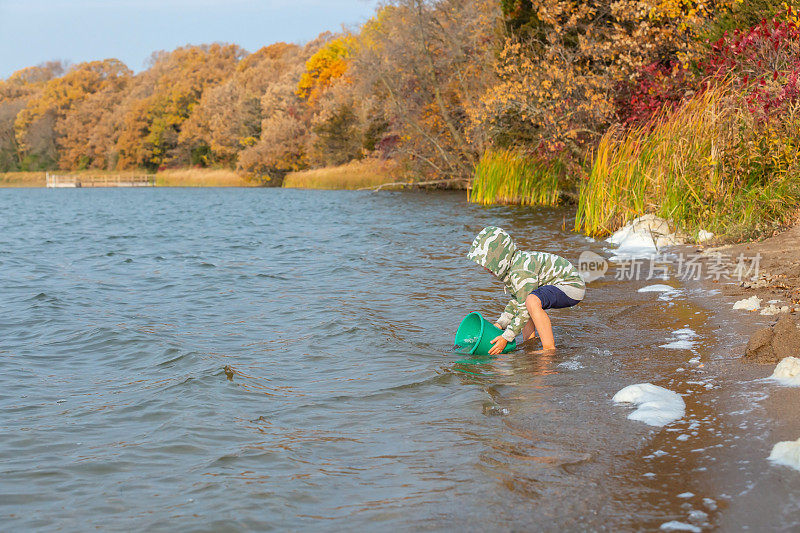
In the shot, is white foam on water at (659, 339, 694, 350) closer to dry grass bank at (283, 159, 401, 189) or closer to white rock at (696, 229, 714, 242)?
white rock at (696, 229, 714, 242)

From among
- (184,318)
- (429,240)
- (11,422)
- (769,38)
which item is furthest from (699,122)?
(11,422)

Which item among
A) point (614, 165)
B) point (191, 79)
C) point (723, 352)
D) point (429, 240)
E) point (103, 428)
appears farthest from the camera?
point (191, 79)

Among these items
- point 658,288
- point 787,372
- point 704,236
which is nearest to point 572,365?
point 787,372

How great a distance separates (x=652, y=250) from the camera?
10969mm

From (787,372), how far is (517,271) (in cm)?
239

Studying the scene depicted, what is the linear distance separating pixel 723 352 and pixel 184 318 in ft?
19.0

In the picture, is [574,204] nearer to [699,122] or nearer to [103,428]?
[699,122]

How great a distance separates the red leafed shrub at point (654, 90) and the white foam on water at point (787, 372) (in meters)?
12.1

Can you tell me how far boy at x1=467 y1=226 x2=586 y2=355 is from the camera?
237 inches

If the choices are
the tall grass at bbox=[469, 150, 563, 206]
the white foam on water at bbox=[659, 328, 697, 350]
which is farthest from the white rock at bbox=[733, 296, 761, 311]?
the tall grass at bbox=[469, 150, 563, 206]

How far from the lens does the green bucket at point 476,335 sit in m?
6.03

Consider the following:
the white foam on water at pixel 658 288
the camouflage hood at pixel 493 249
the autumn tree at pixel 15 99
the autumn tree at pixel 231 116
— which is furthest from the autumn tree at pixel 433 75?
the autumn tree at pixel 15 99

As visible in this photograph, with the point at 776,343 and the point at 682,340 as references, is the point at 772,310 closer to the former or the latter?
the point at 682,340

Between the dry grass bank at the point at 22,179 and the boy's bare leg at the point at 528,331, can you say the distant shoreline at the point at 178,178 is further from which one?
the boy's bare leg at the point at 528,331
